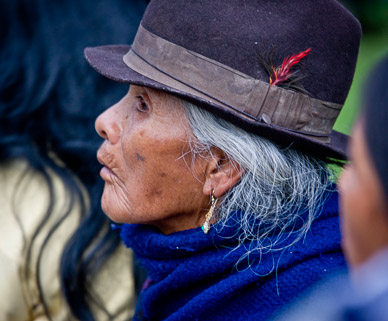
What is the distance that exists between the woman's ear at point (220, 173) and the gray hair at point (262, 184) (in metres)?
0.02

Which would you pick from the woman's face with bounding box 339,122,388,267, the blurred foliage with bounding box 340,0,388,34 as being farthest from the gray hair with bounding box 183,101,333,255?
the blurred foliage with bounding box 340,0,388,34

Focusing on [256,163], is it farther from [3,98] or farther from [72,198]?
[3,98]

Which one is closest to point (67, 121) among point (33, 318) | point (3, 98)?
point (3, 98)

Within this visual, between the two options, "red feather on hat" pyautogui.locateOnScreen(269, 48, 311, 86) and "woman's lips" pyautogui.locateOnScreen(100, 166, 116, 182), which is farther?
"woman's lips" pyautogui.locateOnScreen(100, 166, 116, 182)

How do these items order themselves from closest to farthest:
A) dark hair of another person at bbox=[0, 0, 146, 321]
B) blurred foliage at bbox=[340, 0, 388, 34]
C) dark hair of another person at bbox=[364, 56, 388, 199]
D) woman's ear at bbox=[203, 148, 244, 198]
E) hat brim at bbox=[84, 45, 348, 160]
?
dark hair of another person at bbox=[364, 56, 388, 199]
hat brim at bbox=[84, 45, 348, 160]
woman's ear at bbox=[203, 148, 244, 198]
dark hair of another person at bbox=[0, 0, 146, 321]
blurred foliage at bbox=[340, 0, 388, 34]

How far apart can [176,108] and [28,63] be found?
1151 millimetres

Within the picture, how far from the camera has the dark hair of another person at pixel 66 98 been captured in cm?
240

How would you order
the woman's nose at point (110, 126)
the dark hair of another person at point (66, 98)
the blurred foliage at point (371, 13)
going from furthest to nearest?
the blurred foliage at point (371, 13)
the dark hair of another person at point (66, 98)
the woman's nose at point (110, 126)

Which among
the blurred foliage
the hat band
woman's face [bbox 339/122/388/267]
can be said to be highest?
woman's face [bbox 339/122/388/267]

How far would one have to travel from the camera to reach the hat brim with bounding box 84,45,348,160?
1591 millimetres

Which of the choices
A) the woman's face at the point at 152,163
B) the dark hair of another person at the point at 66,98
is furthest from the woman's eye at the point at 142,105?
the dark hair of another person at the point at 66,98

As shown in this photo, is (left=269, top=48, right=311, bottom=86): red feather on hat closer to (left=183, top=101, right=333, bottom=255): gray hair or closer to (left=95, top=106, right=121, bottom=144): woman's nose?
(left=183, top=101, right=333, bottom=255): gray hair

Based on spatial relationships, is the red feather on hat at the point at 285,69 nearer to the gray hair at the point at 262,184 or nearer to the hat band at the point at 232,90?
the hat band at the point at 232,90

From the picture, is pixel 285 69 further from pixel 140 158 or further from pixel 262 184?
pixel 140 158
